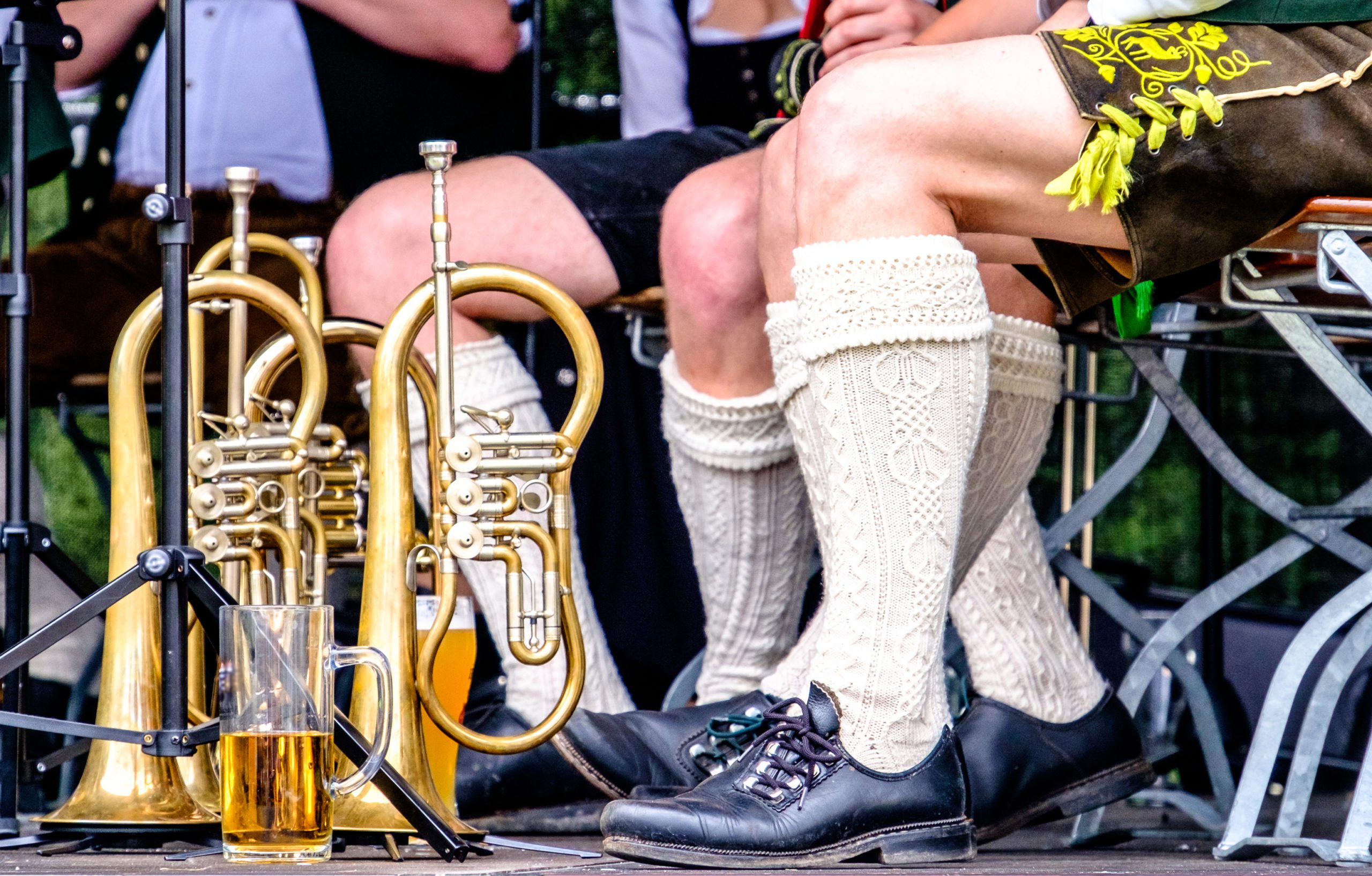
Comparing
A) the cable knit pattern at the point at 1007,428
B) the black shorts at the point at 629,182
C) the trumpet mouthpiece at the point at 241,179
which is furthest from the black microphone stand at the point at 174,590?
the black shorts at the point at 629,182

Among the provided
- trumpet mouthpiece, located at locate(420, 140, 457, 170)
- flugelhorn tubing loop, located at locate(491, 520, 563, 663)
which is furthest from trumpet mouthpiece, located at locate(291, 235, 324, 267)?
flugelhorn tubing loop, located at locate(491, 520, 563, 663)

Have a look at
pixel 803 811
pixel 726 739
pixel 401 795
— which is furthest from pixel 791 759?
pixel 401 795

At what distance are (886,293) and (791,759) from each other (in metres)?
0.37

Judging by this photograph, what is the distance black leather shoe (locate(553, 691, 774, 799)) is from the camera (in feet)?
4.99

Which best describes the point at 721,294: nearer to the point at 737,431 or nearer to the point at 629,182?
the point at 737,431

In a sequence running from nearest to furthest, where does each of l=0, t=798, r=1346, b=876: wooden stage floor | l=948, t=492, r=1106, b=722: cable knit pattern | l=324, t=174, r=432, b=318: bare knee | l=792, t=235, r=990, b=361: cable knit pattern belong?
1. l=0, t=798, r=1346, b=876: wooden stage floor
2. l=792, t=235, r=990, b=361: cable knit pattern
3. l=948, t=492, r=1106, b=722: cable knit pattern
4. l=324, t=174, r=432, b=318: bare knee

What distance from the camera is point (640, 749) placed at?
60.6 inches

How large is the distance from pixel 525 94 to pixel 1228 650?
1495 mm

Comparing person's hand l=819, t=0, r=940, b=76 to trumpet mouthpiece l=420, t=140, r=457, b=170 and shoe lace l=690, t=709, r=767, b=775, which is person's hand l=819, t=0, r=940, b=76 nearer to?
trumpet mouthpiece l=420, t=140, r=457, b=170

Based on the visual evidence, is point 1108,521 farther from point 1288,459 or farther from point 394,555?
point 394,555

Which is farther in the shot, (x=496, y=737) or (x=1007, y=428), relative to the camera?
(x=1007, y=428)

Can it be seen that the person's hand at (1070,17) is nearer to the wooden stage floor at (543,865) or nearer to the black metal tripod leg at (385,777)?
the wooden stage floor at (543,865)

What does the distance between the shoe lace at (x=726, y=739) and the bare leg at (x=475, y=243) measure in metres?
0.65

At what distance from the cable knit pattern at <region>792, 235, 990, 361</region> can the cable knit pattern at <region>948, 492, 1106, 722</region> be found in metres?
0.44
